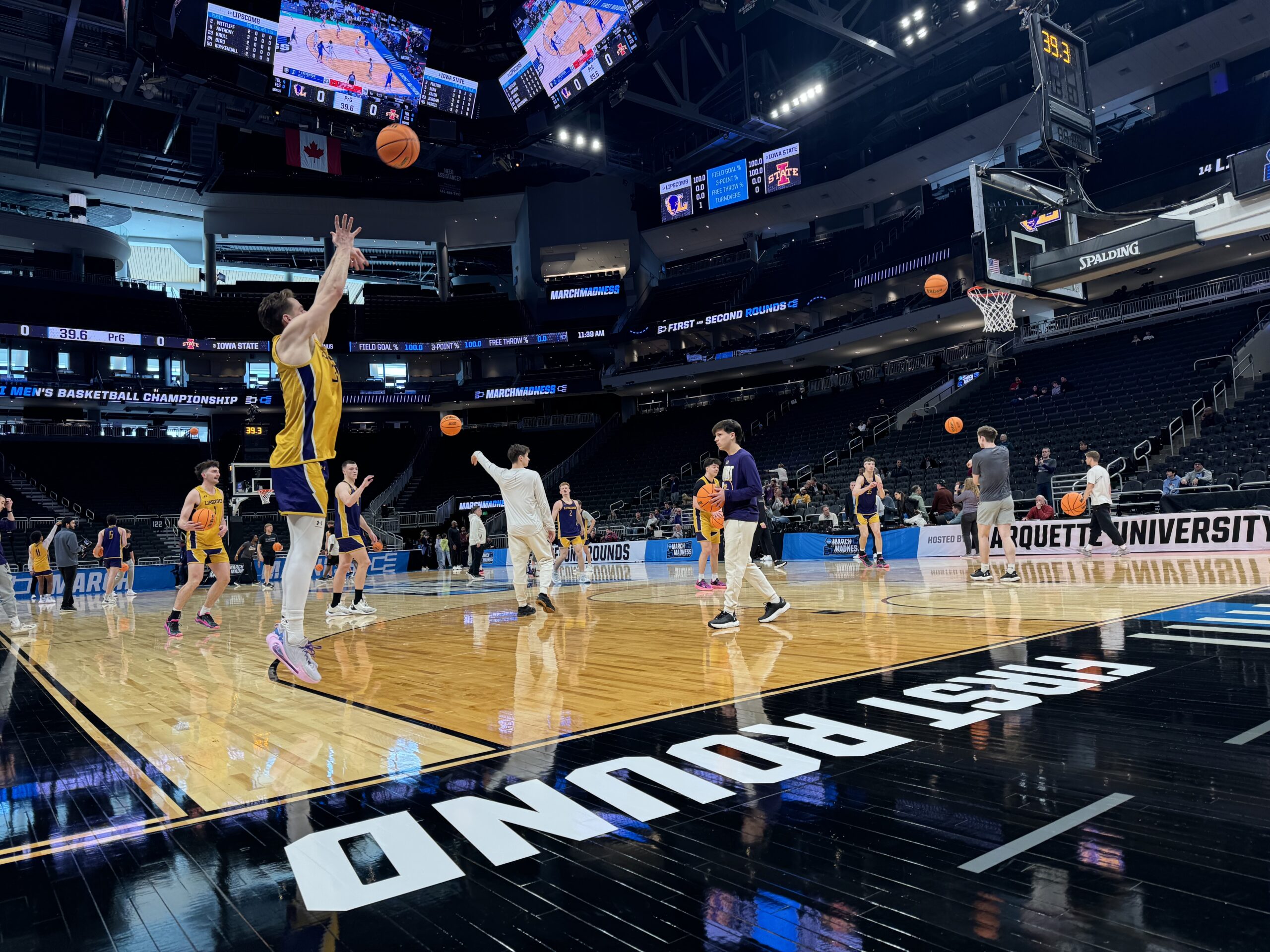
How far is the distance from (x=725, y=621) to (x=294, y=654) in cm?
341

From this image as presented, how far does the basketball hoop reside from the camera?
14.2 m

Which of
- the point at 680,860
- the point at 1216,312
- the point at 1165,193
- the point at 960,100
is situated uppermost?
the point at 960,100

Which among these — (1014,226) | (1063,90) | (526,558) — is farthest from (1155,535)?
(526,558)

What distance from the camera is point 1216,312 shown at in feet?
80.0

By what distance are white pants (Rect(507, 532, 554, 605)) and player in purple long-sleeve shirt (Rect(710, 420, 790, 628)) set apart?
2.66 meters

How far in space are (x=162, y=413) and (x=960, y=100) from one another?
3743cm

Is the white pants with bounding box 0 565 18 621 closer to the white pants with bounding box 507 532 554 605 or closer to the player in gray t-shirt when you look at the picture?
the white pants with bounding box 507 532 554 605

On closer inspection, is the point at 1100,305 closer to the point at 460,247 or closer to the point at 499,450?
the point at 499,450

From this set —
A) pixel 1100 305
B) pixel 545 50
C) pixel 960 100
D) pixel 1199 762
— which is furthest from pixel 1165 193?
pixel 1199 762

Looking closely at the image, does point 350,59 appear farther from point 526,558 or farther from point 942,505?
point 526,558

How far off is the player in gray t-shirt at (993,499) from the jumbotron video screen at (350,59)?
22.6 m

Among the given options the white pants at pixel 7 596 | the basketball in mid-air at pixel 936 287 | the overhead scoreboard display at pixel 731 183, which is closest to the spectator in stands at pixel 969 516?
the basketball in mid-air at pixel 936 287

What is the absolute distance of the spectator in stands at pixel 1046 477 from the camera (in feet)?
59.6

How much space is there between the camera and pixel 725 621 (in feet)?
22.3
